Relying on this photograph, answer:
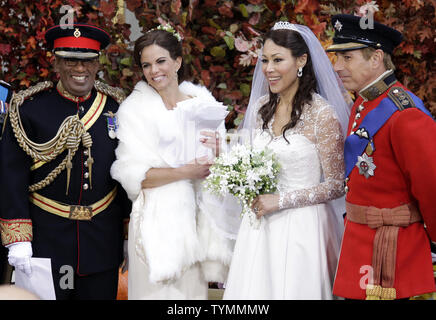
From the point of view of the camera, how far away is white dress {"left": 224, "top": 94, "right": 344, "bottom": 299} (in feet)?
8.86

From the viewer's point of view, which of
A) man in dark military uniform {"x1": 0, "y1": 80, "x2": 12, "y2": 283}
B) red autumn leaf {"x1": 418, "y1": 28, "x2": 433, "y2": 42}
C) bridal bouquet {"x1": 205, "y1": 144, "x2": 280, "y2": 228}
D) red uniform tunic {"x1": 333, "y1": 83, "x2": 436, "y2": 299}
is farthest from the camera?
red autumn leaf {"x1": 418, "y1": 28, "x2": 433, "y2": 42}

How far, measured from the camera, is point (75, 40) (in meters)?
3.14

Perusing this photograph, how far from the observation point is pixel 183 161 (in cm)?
310

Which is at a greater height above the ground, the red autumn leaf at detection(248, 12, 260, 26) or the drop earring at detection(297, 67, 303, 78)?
the red autumn leaf at detection(248, 12, 260, 26)

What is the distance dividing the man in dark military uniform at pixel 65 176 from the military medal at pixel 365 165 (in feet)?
4.68

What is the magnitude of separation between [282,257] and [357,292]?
41cm

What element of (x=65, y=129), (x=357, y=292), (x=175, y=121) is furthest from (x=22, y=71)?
(x=357, y=292)

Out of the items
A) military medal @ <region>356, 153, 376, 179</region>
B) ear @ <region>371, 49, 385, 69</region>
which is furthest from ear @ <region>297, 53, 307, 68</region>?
military medal @ <region>356, 153, 376, 179</region>

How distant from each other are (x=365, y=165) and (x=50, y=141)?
1.68m

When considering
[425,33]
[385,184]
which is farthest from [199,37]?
[385,184]

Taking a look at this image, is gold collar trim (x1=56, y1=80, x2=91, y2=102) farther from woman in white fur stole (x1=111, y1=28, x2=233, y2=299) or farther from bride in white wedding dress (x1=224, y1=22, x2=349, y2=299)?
bride in white wedding dress (x1=224, y1=22, x2=349, y2=299)

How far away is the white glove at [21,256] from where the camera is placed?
2973 mm

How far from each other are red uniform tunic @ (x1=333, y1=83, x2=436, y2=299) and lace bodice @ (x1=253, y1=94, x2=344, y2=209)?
0.50 feet

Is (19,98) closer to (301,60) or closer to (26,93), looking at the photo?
(26,93)
